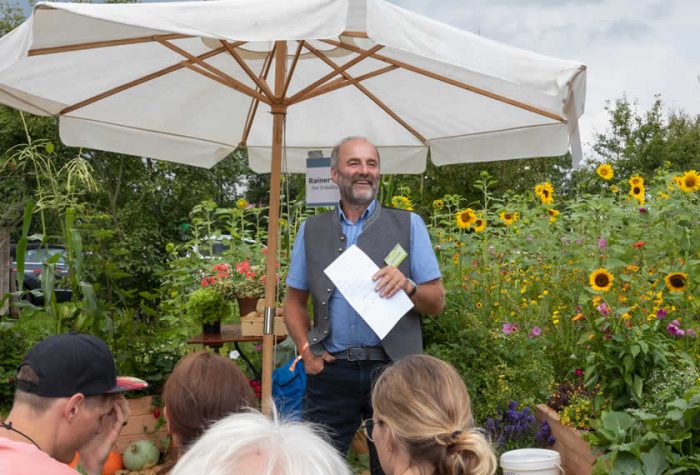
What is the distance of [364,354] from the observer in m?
3.19

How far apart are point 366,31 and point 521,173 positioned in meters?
14.3

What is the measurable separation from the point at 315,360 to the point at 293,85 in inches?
75.2

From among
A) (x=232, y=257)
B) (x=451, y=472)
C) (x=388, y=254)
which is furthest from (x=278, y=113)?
(x=232, y=257)

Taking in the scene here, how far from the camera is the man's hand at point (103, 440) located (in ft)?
7.44

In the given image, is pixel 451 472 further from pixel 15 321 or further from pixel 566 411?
pixel 15 321

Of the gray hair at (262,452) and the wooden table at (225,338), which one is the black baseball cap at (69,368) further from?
the wooden table at (225,338)

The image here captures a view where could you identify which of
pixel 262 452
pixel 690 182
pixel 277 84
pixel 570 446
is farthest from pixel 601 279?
pixel 262 452

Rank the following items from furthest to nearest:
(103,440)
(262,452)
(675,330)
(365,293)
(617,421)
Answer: (675,330) → (365,293) → (617,421) → (103,440) → (262,452)

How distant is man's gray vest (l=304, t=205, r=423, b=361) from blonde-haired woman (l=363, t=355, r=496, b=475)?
3.71 ft

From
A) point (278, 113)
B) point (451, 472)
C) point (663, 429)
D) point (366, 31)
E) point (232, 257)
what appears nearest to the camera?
point (451, 472)

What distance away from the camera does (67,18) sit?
2910 millimetres

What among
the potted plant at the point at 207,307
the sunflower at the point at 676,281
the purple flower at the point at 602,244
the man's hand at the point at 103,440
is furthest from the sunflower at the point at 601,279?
the man's hand at the point at 103,440

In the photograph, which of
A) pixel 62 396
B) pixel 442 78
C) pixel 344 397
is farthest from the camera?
pixel 442 78

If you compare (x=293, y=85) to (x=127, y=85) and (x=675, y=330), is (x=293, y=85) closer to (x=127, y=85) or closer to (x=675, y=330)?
(x=127, y=85)
